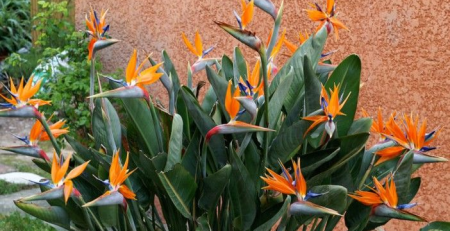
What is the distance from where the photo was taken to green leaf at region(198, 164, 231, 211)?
171cm

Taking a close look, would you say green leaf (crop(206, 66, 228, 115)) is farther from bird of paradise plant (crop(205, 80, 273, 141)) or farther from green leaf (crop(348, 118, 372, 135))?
green leaf (crop(348, 118, 372, 135))

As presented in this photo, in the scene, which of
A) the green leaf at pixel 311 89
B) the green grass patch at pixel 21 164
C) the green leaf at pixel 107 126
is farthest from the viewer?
the green grass patch at pixel 21 164

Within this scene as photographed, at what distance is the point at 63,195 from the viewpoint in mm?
1597

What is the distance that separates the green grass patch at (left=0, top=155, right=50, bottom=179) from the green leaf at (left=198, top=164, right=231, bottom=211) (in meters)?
4.00

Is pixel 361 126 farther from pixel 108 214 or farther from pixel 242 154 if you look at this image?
pixel 108 214

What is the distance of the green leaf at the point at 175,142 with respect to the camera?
5.72 feet

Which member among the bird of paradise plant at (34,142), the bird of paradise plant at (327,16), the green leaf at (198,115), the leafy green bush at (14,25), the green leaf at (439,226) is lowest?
the leafy green bush at (14,25)

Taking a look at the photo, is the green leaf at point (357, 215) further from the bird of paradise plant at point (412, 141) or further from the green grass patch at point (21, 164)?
the green grass patch at point (21, 164)

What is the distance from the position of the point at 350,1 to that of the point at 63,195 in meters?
2.19

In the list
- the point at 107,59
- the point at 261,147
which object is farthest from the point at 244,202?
the point at 107,59

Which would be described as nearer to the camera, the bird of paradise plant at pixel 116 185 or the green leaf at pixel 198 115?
the bird of paradise plant at pixel 116 185

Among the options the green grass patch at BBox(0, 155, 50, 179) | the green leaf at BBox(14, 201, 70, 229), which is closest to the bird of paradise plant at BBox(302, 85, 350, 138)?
the green leaf at BBox(14, 201, 70, 229)

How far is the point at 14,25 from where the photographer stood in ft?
32.2

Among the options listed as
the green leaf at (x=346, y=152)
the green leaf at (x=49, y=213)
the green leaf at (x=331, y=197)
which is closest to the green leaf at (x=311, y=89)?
the green leaf at (x=346, y=152)
